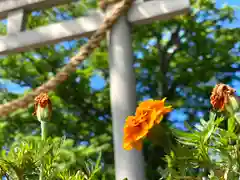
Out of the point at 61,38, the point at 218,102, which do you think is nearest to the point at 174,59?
the point at 61,38

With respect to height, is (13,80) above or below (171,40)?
below

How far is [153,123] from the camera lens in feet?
1.33

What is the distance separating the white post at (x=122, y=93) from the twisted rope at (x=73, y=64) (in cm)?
6

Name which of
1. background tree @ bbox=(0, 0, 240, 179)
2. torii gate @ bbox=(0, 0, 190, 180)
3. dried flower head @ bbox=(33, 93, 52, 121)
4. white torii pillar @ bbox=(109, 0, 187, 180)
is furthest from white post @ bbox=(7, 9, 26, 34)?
dried flower head @ bbox=(33, 93, 52, 121)

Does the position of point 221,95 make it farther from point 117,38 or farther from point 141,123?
point 117,38

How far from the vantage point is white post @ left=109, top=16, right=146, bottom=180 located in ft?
5.32

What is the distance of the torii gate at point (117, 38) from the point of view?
1.65 metres

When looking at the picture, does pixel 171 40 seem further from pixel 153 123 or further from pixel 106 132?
pixel 153 123

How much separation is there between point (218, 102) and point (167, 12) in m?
1.41

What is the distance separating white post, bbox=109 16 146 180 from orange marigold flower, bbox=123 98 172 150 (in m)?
1.16

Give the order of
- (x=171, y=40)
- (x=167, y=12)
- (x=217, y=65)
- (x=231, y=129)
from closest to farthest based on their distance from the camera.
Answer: (x=231, y=129)
(x=167, y=12)
(x=217, y=65)
(x=171, y=40)

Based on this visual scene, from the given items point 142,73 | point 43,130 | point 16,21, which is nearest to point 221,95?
point 43,130

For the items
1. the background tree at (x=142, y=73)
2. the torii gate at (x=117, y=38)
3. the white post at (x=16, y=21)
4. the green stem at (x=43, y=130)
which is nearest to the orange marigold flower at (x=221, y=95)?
the green stem at (x=43, y=130)

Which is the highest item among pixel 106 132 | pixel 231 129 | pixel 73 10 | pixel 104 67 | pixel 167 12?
pixel 73 10
